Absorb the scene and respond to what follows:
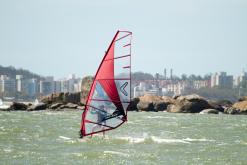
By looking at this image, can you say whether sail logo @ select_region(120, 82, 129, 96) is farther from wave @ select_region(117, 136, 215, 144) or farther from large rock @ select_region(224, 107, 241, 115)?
large rock @ select_region(224, 107, 241, 115)

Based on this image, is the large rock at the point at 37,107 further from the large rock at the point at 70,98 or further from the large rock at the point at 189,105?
the large rock at the point at 189,105

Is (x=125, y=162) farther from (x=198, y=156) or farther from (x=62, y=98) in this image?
(x=62, y=98)

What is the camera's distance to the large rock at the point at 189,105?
240ft

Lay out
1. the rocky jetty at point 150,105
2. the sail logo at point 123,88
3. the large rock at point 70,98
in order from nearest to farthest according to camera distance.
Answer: the sail logo at point 123,88 < the rocky jetty at point 150,105 < the large rock at point 70,98

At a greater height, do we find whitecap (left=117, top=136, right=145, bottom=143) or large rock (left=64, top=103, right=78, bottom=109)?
large rock (left=64, top=103, right=78, bottom=109)

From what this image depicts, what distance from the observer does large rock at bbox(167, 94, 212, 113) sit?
73.2 m

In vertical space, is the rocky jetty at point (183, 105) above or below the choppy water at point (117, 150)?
above

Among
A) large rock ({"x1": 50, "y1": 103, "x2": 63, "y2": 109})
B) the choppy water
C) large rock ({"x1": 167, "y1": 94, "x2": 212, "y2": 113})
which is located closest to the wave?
the choppy water

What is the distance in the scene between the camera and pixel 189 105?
73250mm

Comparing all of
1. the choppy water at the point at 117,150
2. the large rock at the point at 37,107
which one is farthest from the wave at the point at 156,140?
the large rock at the point at 37,107

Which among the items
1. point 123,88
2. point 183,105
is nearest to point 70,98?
point 183,105

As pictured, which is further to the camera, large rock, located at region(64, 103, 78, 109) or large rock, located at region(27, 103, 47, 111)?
large rock, located at region(64, 103, 78, 109)

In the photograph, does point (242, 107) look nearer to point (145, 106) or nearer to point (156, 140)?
point (145, 106)

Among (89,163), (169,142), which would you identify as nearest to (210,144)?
(169,142)
